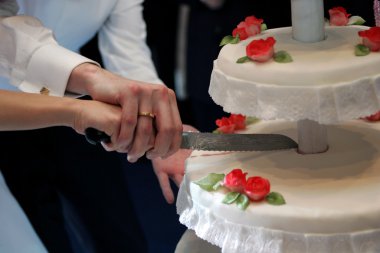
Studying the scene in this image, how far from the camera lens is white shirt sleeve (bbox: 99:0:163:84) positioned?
5.14 feet

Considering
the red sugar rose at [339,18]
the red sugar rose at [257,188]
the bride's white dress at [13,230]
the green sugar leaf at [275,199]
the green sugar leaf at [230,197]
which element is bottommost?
the bride's white dress at [13,230]

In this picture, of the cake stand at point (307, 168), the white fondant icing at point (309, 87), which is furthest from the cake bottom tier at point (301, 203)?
the white fondant icing at point (309, 87)

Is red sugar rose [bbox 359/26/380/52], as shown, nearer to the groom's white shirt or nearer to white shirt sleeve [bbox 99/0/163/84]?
the groom's white shirt

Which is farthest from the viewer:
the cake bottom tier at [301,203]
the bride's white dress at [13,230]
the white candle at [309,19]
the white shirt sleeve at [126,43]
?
the white shirt sleeve at [126,43]

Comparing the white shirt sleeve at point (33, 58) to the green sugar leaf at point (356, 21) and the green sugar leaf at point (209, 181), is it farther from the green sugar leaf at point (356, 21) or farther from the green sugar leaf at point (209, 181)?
the green sugar leaf at point (356, 21)

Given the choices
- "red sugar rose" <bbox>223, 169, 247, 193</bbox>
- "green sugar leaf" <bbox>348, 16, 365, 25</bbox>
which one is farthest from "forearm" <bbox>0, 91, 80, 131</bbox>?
"green sugar leaf" <bbox>348, 16, 365, 25</bbox>

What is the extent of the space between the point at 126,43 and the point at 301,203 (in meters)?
0.75

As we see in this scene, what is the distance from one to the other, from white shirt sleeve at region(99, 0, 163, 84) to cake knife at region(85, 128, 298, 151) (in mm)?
486

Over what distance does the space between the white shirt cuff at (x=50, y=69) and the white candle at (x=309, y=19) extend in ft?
1.12

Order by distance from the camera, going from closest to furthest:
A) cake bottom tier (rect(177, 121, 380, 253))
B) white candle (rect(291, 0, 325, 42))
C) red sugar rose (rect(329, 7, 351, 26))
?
1. cake bottom tier (rect(177, 121, 380, 253))
2. white candle (rect(291, 0, 325, 42))
3. red sugar rose (rect(329, 7, 351, 26))

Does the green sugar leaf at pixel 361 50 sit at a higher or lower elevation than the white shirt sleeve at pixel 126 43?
higher

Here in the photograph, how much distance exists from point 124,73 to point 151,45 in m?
1.13

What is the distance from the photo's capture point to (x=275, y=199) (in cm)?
98

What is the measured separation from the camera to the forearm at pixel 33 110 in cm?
104
